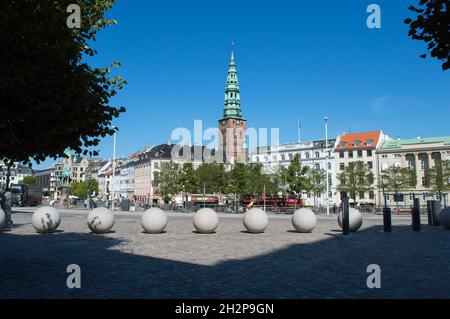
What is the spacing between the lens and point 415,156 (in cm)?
8469

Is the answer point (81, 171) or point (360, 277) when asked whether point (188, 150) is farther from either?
point (360, 277)

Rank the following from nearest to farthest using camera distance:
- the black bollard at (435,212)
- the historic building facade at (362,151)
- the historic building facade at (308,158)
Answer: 1. the black bollard at (435,212)
2. the historic building facade at (362,151)
3. the historic building facade at (308,158)

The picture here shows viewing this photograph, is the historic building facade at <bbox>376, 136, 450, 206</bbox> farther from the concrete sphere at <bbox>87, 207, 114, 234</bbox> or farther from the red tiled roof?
the concrete sphere at <bbox>87, 207, 114, 234</bbox>

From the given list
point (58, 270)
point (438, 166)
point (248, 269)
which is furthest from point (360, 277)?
point (438, 166)

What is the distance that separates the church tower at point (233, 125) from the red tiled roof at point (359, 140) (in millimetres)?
45797

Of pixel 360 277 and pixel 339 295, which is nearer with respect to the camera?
pixel 339 295

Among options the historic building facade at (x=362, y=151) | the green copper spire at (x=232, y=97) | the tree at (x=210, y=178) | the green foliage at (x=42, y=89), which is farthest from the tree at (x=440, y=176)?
the green copper spire at (x=232, y=97)

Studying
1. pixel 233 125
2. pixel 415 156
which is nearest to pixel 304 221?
pixel 415 156

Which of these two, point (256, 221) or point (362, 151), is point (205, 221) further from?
point (362, 151)

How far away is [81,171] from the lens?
19338 centimetres

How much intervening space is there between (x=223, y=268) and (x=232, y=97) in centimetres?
13155

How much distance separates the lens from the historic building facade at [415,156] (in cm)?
8156

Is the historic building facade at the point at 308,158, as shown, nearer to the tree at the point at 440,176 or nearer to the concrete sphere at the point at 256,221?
the tree at the point at 440,176

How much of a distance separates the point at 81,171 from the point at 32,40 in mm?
195942
